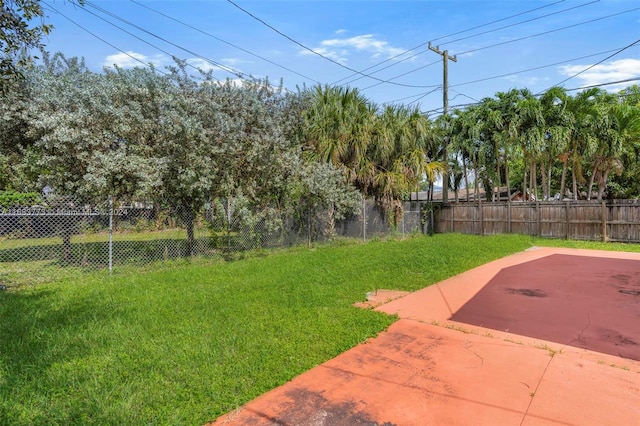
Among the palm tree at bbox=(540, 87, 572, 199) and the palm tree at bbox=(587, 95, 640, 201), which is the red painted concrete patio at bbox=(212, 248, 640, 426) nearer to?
the palm tree at bbox=(540, 87, 572, 199)

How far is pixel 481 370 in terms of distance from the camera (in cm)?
347

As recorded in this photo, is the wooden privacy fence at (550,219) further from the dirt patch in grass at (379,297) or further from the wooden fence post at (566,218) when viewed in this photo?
the dirt patch in grass at (379,297)

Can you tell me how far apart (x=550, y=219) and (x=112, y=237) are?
1535 cm

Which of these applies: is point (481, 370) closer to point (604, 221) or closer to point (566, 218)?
point (604, 221)

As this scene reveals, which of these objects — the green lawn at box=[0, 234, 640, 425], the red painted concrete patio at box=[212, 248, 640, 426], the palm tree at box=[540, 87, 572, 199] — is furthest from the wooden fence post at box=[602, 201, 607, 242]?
the green lawn at box=[0, 234, 640, 425]

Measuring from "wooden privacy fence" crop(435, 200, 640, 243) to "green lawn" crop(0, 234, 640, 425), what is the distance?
9.64 m

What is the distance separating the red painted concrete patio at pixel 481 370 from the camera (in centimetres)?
275

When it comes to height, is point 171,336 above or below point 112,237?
below

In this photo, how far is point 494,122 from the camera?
16.0 m

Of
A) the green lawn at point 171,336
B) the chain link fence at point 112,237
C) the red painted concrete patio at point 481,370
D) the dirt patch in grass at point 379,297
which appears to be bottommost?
the red painted concrete patio at point 481,370

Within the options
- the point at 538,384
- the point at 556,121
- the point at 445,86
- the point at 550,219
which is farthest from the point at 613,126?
the point at 538,384

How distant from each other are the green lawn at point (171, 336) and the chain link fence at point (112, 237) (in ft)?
2.23

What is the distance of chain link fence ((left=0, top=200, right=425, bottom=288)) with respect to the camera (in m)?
7.18

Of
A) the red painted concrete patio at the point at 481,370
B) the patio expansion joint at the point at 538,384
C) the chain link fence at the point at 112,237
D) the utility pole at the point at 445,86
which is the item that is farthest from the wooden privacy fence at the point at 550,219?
the patio expansion joint at the point at 538,384
